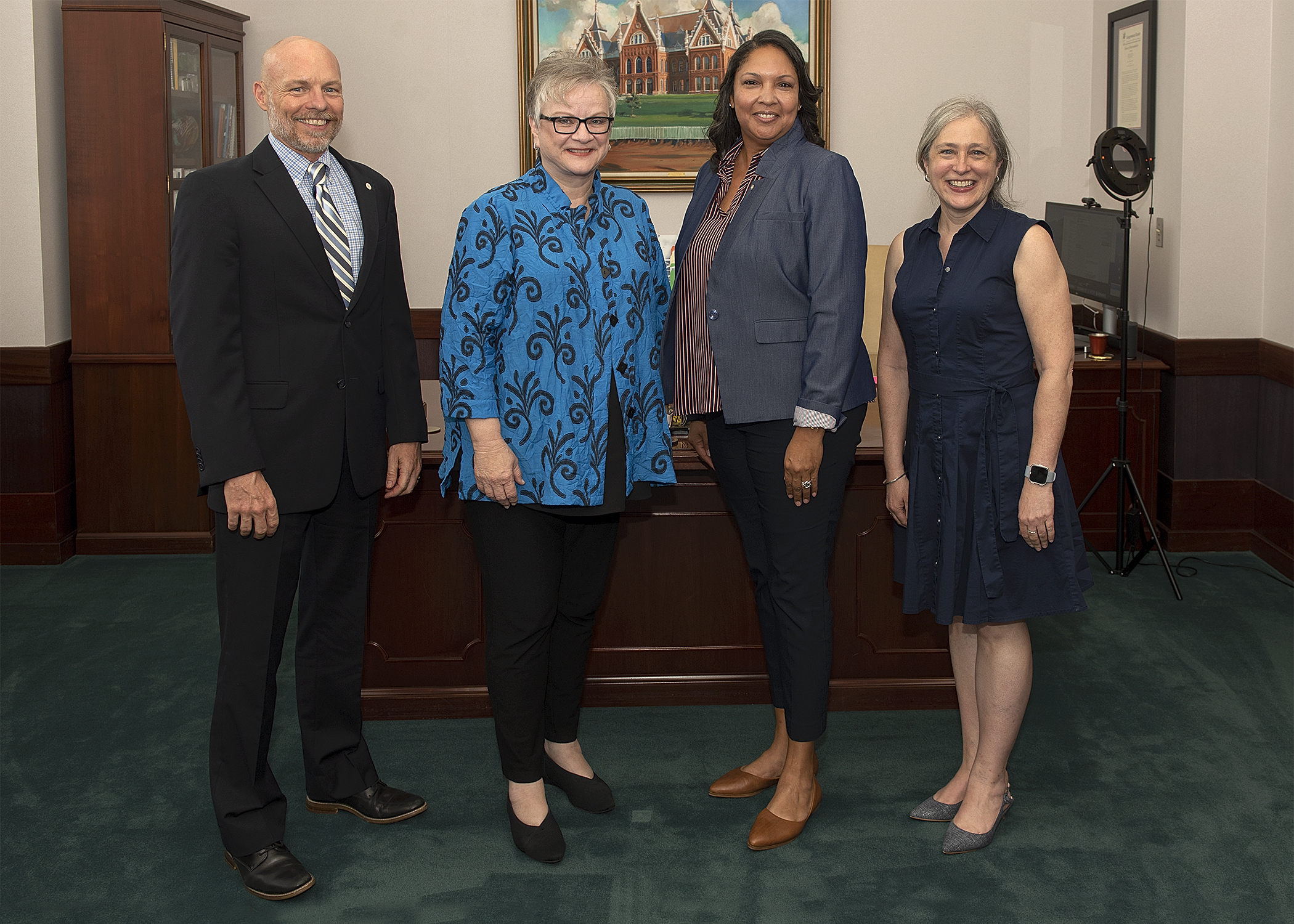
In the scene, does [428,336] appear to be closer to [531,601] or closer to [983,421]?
[531,601]

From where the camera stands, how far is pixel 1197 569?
193 inches

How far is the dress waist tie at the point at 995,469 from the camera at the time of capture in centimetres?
254

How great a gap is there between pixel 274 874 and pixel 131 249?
3.51 metres

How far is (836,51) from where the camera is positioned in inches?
233

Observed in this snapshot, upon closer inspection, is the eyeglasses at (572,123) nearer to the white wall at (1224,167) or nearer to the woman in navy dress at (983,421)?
the woman in navy dress at (983,421)

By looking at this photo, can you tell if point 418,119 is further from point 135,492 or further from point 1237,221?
point 1237,221

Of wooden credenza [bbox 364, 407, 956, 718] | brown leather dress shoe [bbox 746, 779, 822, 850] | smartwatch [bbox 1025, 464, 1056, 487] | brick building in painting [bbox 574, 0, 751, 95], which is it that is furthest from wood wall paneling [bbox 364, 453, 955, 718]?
brick building in painting [bbox 574, 0, 751, 95]

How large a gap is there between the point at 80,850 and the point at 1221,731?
292 cm

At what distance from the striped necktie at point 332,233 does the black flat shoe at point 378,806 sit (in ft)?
3.86

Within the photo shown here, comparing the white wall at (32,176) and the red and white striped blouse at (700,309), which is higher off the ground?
the white wall at (32,176)

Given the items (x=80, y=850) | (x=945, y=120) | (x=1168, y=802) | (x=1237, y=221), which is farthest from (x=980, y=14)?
(x=80, y=850)

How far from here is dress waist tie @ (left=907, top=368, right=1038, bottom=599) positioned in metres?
2.54

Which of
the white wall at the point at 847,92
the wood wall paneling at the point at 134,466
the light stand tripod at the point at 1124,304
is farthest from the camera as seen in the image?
the white wall at the point at 847,92

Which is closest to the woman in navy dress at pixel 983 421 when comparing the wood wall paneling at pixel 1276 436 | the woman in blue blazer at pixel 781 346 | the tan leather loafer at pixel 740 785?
the woman in blue blazer at pixel 781 346
